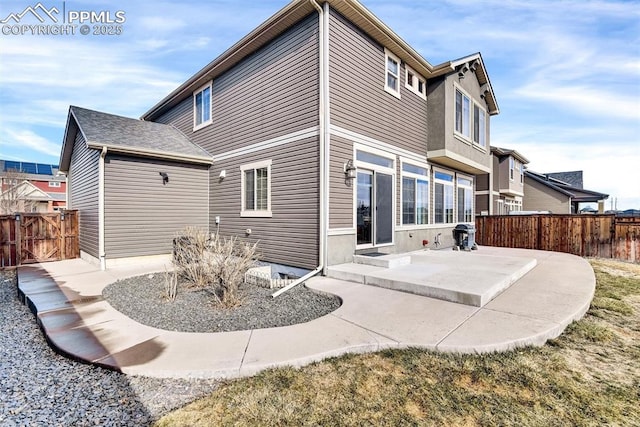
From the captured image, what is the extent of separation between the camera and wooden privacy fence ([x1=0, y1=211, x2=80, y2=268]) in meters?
8.91

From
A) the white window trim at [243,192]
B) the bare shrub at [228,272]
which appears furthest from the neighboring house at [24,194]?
the bare shrub at [228,272]

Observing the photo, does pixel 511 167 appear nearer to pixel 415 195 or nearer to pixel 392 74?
pixel 415 195

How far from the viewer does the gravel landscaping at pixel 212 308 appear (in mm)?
4230

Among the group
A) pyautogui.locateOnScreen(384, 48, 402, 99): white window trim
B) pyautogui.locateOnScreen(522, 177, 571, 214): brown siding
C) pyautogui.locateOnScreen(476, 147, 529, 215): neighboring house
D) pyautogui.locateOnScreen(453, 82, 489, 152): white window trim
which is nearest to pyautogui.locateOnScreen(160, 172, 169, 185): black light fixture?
pyautogui.locateOnScreen(384, 48, 402, 99): white window trim

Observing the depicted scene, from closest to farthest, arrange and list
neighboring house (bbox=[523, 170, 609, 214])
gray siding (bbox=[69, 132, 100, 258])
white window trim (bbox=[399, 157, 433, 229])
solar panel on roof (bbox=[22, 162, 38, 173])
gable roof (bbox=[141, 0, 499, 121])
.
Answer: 1. gable roof (bbox=[141, 0, 499, 121])
2. gray siding (bbox=[69, 132, 100, 258])
3. white window trim (bbox=[399, 157, 433, 229])
4. neighboring house (bbox=[523, 170, 609, 214])
5. solar panel on roof (bbox=[22, 162, 38, 173])

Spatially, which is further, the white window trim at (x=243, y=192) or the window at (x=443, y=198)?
the window at (x=443, y=198)

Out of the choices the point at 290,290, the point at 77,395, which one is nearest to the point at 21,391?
the point at 77,395

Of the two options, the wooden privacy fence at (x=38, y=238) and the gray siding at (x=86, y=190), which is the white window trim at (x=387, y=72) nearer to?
the gray siding at (x=86, y=190)

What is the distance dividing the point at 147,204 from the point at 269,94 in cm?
492

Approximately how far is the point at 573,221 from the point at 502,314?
1061 cm

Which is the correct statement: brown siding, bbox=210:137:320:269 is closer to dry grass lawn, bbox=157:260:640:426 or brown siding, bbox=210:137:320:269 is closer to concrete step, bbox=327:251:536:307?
concrete step, bbox=327:251:536:307

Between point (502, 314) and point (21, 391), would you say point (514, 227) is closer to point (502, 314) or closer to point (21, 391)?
point (502, 314)

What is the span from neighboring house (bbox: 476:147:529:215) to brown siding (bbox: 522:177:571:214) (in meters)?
3.99

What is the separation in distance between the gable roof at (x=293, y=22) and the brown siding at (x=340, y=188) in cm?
292
